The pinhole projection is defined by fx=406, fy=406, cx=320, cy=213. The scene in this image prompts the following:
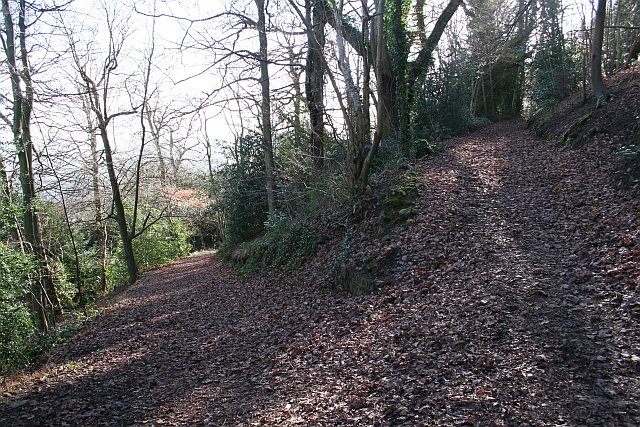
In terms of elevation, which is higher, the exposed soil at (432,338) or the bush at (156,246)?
the bush at (156,246)

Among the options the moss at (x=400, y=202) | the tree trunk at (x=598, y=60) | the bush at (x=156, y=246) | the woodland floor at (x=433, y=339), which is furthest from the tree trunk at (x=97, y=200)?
the tree trunk at (x=598, y=60)

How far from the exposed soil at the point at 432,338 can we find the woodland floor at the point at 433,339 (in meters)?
0.02

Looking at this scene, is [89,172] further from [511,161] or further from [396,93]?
[511,161]

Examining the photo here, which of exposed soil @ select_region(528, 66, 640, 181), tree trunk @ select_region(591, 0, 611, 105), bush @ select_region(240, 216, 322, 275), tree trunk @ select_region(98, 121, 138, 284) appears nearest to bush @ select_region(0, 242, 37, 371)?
bush @ select_region(240, 216, 322, 275)

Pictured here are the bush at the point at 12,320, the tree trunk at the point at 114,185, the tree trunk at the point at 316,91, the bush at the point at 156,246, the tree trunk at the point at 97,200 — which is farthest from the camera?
the bush at the point at 156,246

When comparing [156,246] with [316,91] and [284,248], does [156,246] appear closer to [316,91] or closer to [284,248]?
[284,248]

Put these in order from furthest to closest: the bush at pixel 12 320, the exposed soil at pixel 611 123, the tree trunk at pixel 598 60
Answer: the tree trunk at pixel 598 60
the exposed soil at pixel 611 123
the bush at pixel 12 320

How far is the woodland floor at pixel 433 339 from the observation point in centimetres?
351

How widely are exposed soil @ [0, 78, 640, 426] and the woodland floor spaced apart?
0.08 ft

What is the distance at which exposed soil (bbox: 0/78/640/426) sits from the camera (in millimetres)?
3520

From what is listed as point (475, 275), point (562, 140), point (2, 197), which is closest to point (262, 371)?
point (475, 275)

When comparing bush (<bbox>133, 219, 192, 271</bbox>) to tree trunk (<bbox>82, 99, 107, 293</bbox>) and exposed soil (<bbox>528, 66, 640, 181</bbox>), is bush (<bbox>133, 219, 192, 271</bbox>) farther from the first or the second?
exposed soil (<bbox>528, 66, 640, 181</bbox>)

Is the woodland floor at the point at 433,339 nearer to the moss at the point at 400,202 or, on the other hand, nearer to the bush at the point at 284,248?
the moss at the point at 400,202

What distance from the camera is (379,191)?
969 centimetres
